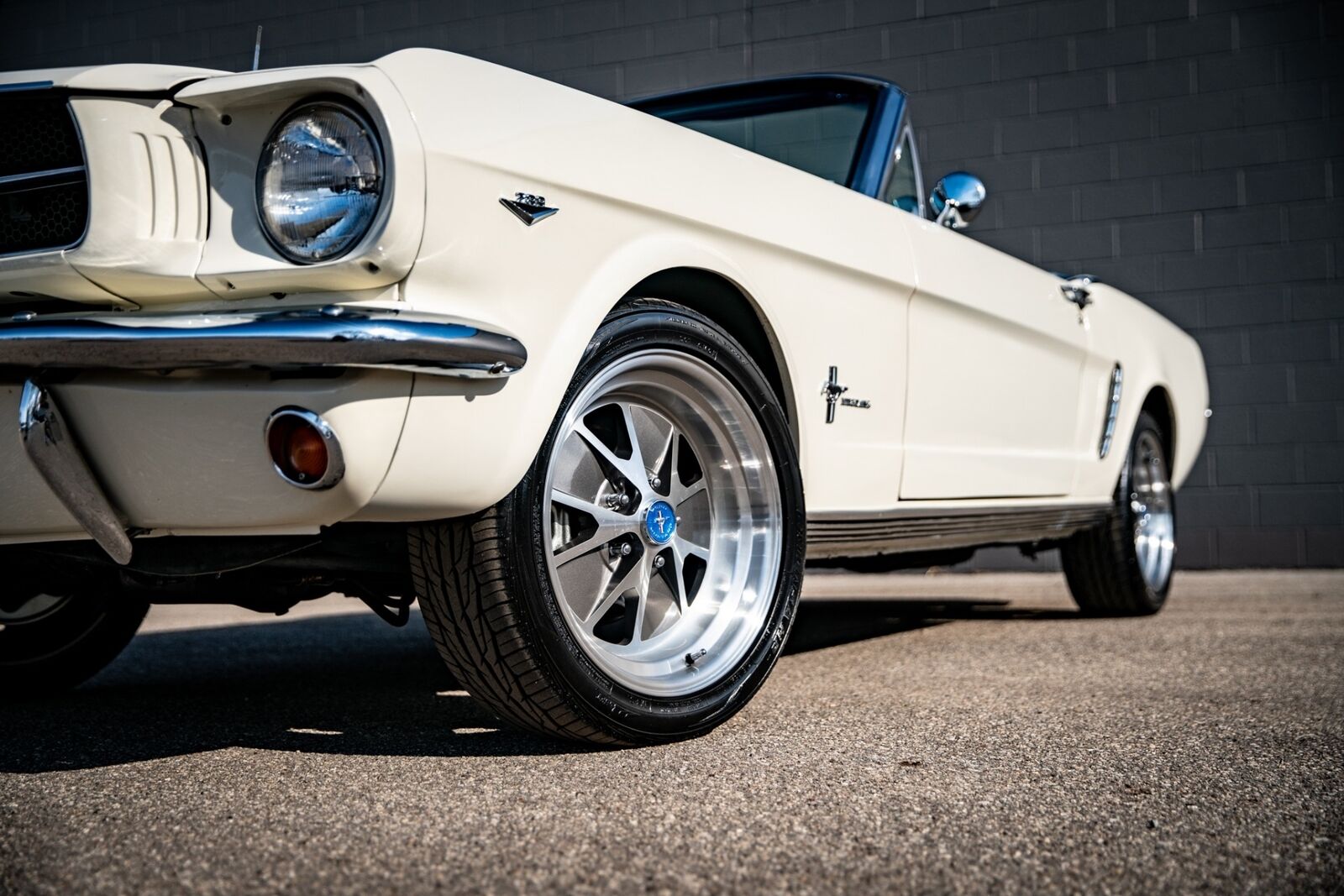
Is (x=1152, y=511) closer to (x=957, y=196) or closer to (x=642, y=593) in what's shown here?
(x=957, y=196)

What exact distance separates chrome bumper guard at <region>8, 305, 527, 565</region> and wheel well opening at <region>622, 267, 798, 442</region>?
1.82ft

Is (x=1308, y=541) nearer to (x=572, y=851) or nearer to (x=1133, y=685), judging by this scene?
(x=1133, y=685)

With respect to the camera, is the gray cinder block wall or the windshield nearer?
the windshield

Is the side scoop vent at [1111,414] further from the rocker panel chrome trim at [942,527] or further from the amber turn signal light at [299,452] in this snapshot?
the amber turn signal light at [299,452]

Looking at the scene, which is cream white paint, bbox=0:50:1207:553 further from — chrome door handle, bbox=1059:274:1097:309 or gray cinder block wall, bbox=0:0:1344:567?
gray cinder block wall, bbox=0:0:1344:567

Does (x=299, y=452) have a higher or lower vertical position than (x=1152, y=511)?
higher

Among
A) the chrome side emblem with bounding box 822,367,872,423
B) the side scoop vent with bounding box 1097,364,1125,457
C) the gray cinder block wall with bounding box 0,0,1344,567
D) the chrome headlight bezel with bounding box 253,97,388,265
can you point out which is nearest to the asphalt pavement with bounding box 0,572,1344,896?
the chrome side emblem with bounding box 822,367,872,423

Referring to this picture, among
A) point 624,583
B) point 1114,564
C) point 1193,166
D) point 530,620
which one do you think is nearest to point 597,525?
point 624,583

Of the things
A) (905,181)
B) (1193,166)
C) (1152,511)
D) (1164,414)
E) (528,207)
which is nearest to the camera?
(528,207)

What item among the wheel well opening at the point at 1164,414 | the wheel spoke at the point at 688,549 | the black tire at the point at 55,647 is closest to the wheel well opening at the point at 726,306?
the wheel spoke at the point at 688,549

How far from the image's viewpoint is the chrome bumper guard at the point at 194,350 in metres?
1.84

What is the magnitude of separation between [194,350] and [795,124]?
8.15 ft

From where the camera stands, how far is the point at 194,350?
1.86 m

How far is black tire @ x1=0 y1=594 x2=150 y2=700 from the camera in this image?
3.11m
